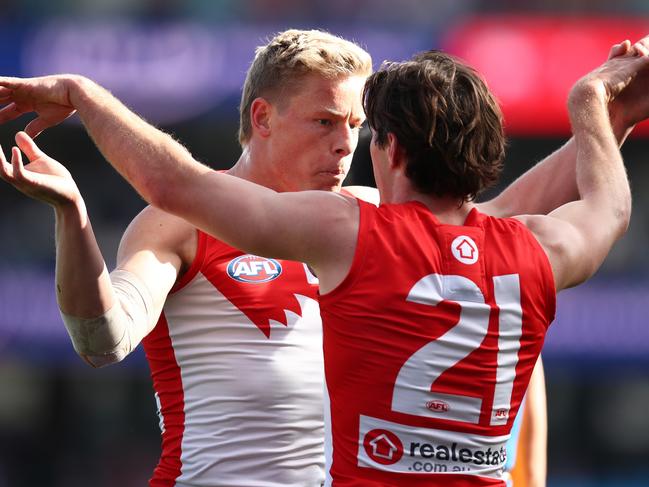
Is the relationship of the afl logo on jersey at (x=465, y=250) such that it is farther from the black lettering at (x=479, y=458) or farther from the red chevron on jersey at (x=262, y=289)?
the red chevron on jersey at (x=262, y=289)

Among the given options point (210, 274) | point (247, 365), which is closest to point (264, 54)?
point (210, 274)

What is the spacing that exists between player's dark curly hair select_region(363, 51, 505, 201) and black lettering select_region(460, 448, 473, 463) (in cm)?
67

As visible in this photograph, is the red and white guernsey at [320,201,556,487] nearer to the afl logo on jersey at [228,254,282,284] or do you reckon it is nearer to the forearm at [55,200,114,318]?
the forearm at [55,200,114,318]

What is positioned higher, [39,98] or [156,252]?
[39,98]

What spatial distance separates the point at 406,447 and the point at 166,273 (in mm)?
1034

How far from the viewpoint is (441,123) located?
3098 millimetres

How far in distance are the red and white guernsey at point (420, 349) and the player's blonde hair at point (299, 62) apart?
3.70ft

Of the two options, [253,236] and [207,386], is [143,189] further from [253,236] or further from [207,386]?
[207,386]

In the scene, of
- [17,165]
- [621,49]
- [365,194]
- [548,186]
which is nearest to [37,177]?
[17,165]

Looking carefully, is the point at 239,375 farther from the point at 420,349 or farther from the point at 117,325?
the point at 420,349

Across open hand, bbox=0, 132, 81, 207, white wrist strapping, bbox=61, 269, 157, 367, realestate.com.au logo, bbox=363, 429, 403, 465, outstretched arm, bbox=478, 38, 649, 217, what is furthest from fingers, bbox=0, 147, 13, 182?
outstretched arm, bbox=478, 38, 649, 217

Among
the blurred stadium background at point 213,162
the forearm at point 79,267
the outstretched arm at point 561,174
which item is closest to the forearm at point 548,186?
the outstretched arm at point 561,174

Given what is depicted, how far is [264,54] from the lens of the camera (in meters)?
4.28

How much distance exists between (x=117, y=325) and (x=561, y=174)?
147 cm
